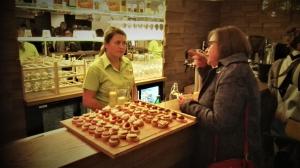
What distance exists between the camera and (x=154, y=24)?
417 centimetres

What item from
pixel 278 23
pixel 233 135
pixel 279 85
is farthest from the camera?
pixel 278 23

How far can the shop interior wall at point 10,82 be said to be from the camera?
8.73ft

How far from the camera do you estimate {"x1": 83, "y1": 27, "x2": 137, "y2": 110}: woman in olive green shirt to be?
231cm

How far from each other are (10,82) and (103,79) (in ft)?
3.74

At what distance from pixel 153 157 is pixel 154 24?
282 centimetres

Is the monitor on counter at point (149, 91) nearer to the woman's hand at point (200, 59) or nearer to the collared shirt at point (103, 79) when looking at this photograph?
the collared shirt at point (103, 79)

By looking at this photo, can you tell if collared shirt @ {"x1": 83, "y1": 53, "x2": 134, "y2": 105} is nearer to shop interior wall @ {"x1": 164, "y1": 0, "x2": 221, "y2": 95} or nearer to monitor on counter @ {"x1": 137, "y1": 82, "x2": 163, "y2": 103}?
monitor on counter @ {"x1": 137, "y1": 82, "x2": 163, "y2": 103}

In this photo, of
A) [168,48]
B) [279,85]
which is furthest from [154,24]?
[279,85]

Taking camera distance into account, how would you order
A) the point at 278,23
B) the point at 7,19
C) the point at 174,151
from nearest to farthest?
the point at 174,151
the point at 7,19
the point at 278,23

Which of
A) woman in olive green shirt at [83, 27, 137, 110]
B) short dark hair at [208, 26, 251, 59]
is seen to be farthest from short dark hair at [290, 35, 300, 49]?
woman in olive green shirt at [83, 27, 137, 110]

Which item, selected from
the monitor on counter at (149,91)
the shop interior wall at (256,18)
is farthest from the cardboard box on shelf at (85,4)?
the shop interior wall at (256,18)

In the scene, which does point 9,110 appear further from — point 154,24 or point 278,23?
point 278,23

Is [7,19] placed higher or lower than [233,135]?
higher

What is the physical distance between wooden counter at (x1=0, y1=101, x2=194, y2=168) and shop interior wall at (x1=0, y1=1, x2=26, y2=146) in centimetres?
136
